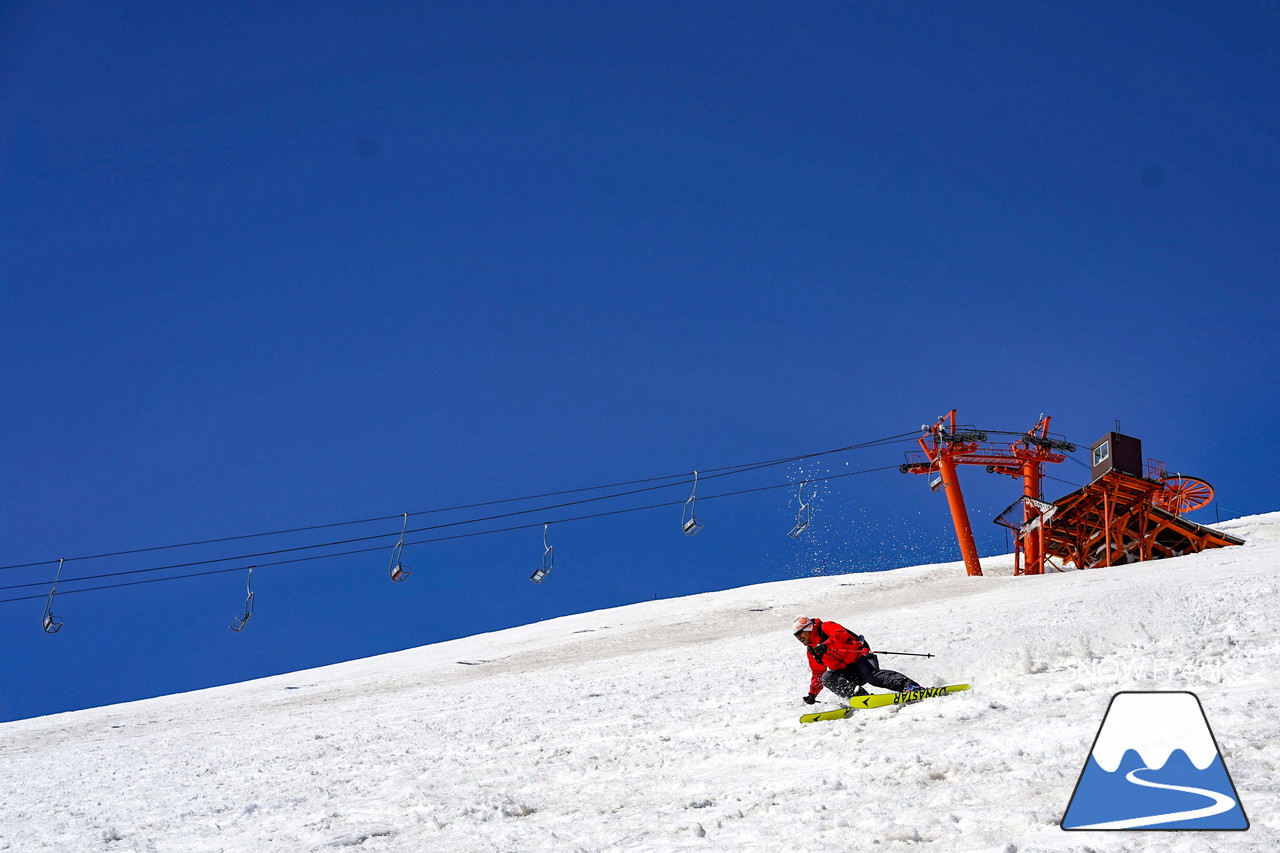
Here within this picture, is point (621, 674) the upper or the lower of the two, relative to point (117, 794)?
upper

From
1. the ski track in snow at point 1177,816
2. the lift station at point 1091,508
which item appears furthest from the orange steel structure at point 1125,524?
the ski track in snow at point 1177,816

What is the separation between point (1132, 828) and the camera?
6.06 meters

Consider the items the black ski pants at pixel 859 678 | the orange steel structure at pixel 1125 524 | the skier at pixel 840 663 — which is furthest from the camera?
the orange steel structure at pixel 1125 524

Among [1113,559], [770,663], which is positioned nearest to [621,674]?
[770,663]

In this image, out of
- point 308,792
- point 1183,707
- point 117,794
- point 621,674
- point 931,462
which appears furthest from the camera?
point 931,462

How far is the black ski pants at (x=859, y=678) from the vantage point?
1108 cm

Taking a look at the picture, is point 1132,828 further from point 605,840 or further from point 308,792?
point 308,792

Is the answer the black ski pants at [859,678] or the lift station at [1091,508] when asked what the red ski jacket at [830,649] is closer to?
the black ski pants at [859,678]

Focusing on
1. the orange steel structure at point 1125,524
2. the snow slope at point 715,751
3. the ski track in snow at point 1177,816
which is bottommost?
the ski track in snow at point 1177,816

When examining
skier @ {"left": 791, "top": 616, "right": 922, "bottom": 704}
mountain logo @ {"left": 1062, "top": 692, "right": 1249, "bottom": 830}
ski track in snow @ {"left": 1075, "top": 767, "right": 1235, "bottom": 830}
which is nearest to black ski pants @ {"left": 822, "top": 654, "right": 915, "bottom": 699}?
skier @ {"left": 791, "top": 616, "right": 922, "bottom": 704}

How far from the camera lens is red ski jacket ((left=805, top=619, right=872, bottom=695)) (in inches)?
446

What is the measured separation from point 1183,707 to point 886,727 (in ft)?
8.70

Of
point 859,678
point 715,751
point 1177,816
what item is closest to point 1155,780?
point 1177,816

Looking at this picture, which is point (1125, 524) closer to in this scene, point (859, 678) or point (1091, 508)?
point (1091, 508)
